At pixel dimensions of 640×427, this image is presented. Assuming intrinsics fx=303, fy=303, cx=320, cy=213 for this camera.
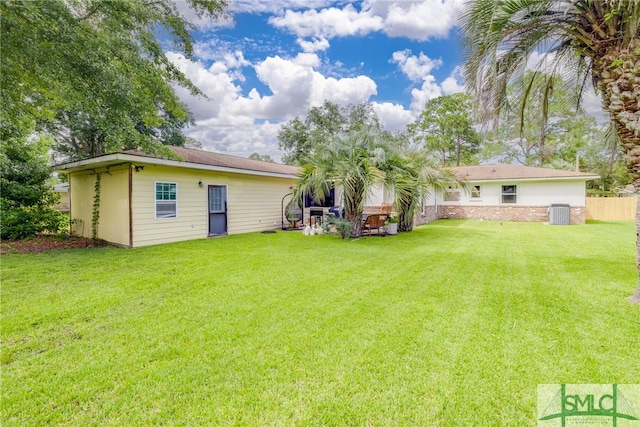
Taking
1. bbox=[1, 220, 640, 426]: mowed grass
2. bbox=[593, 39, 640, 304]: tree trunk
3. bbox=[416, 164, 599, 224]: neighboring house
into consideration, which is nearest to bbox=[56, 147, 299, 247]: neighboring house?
→ bbox=[1, 220, 640, 426]: mowed grass

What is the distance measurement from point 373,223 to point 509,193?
11.7 m

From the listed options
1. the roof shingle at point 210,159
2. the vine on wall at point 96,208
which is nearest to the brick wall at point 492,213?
the roof shingle at point 210,159

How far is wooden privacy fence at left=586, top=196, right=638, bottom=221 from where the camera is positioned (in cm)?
1711

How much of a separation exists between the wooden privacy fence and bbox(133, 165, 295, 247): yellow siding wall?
18010 mm

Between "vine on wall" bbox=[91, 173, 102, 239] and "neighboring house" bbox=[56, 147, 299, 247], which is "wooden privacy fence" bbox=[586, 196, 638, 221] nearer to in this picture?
"neighboring house" bbox=[56, 147, 299, 247]

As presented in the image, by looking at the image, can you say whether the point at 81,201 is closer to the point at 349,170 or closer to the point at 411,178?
the point at 349,170

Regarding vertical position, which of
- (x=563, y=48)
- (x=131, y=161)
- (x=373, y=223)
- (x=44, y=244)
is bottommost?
(x=44, y=244)

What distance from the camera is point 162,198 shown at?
9.23 metres

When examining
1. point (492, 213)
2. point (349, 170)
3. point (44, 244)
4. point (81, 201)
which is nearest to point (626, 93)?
point (349, 170)

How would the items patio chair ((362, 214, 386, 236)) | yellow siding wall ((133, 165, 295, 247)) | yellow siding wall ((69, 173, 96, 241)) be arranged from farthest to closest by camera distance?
patio chair ((362, 214, 386, 236)) < yellow siding wall ((69, 173, 96, 241)) < yellow siding wall ((133, 165, 295, 247))

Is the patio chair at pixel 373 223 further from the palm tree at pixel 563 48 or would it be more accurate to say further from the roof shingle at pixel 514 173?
the roof shingle at pixel 514 173

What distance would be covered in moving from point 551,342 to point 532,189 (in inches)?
679

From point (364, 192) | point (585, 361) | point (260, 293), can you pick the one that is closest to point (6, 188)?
point (260, 293)

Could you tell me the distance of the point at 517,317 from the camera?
11.8 feet
